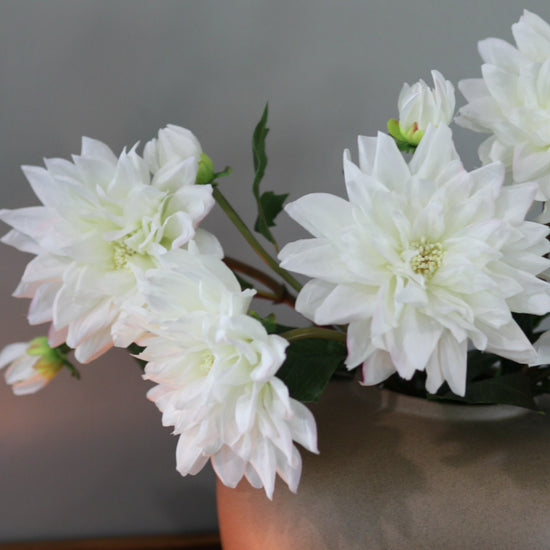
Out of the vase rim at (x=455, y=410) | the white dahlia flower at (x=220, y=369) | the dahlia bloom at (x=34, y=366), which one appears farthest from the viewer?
the dahlia bloom at (x=34, y=366)

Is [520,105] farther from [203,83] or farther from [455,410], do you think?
[203,83]

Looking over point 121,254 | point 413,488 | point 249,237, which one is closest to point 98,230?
point 121,254

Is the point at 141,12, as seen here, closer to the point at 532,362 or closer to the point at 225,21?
the point at 225,21

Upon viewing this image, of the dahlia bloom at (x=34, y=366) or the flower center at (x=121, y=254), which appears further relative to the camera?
the dahlia bloom at (x=34, y=366)

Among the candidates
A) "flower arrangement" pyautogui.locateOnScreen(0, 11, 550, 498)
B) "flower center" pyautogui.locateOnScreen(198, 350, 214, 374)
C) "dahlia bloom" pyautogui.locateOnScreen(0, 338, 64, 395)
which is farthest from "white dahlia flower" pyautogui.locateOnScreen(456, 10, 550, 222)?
"dahlia bloom" pyautogui.locateOnScreen(0, 338, 64, 395)

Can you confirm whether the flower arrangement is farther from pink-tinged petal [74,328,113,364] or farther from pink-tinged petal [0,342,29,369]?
pink-tinged petal [0,342,29,369]

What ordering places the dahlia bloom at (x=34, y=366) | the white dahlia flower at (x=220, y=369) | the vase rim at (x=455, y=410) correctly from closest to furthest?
the white dahlia flower at (x=220, y=369) < the vase rim at (x=455, y=410) < the dahlia bloom at (x=34, y=366)

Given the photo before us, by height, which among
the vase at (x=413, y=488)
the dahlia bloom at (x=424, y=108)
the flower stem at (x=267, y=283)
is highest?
the dahlia bloom at (x=424, y=108)

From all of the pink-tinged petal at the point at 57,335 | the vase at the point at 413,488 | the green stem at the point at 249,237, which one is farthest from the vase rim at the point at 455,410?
the pink-tinged petal at the point at 57,335

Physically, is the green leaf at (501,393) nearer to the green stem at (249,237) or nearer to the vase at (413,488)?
the vase at (413,488)
